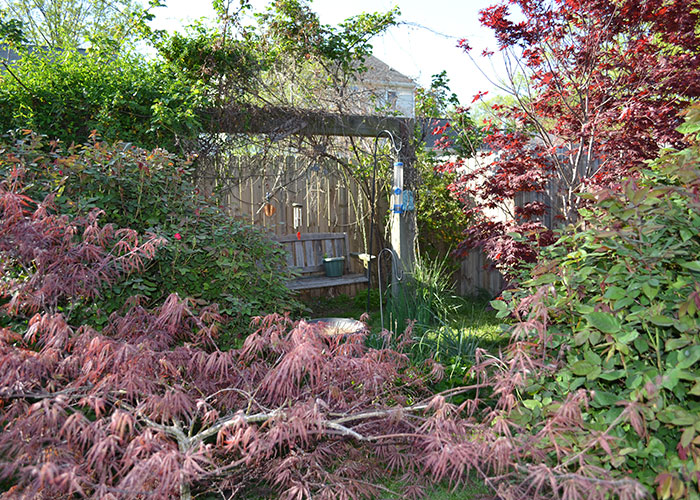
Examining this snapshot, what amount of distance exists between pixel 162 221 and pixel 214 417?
5.50 feet

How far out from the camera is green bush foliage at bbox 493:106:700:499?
70.0 inches

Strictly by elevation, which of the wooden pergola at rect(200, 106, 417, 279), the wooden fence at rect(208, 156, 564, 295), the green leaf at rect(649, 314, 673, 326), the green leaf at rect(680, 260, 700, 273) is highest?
the wooden pergola at rect(200, 106, 417, 279)

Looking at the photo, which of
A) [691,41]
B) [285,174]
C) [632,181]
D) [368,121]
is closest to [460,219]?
[368,121]

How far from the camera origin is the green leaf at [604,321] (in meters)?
1.95

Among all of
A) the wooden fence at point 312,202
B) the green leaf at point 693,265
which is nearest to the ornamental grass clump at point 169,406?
the green leaf at point 693,265

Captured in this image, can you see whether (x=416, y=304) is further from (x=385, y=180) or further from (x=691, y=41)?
(x=691, y=41)

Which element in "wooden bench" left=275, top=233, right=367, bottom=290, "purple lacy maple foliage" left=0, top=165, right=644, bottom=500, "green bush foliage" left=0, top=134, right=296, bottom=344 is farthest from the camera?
"wooden bench" left=275, top=233, right=367, bottom=290

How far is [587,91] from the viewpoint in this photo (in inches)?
171

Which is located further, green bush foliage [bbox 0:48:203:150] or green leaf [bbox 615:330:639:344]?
green bush foliage [bbox 0:48:203:150]

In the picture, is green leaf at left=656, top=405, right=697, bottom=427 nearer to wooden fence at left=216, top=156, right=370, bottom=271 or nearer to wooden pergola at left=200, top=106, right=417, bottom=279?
wooden pergola at left=200, top=106, right=417, bottom=279

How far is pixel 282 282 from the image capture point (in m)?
3.55

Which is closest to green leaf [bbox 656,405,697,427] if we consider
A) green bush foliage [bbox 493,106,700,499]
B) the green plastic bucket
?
green bush foliage [bbox 493,106,700,499]

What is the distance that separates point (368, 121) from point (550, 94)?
1863 millimetres

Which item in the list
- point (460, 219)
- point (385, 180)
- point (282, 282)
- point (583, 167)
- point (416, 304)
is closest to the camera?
point (282, 282)
